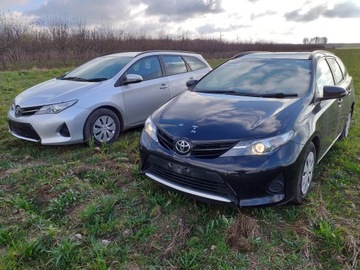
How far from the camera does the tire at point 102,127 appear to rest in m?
4.54

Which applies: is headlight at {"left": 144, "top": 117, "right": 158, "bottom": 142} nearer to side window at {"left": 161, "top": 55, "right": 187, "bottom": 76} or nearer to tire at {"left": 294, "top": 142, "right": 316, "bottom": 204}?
tire at {"left": 294, "top": 142, "right": 316, "bottom": 204}

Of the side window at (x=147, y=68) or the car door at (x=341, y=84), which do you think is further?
the side window at (x=147, y=68)

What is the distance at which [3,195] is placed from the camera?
3283 mm

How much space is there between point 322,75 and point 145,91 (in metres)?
2.75

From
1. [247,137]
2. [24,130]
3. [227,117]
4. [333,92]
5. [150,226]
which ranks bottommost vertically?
[150,226]

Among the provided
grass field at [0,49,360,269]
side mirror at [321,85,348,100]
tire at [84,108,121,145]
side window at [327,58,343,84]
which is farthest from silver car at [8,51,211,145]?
side mirror at [321,85,348,100]

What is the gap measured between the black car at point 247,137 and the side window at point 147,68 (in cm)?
177

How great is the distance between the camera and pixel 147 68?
547 cm

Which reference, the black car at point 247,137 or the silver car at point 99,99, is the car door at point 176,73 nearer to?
the silver car at point 99,99

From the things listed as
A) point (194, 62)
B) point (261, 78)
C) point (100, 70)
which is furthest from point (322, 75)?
point (100, 70)

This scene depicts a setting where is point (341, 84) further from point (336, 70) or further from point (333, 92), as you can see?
point (333, 92)

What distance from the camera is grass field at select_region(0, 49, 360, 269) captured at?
7.81 feet

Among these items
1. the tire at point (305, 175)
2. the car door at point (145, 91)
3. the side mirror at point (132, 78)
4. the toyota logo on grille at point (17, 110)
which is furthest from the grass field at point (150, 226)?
the side mirror at point (132, 78)

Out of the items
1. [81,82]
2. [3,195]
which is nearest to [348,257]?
[3,195]
